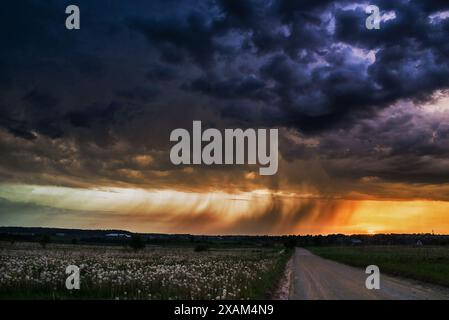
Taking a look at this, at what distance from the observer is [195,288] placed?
2191cm
